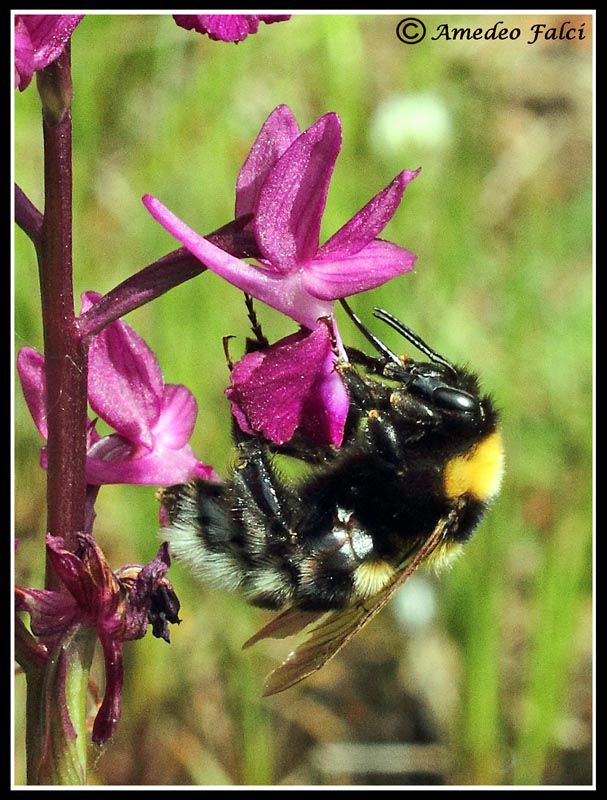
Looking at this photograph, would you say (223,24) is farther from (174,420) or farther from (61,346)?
(174,420)

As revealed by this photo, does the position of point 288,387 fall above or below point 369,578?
above

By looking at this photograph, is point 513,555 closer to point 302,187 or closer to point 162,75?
point 162,75

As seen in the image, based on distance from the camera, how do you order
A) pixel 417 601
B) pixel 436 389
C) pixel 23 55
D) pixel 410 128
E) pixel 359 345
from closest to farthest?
1. pixel 23 55
2. pixel 436 389
3. pixel 417 601
4. pixel 359 345
5. pixel 410 128

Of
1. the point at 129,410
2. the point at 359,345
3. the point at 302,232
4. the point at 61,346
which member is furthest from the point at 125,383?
the point at 359,345

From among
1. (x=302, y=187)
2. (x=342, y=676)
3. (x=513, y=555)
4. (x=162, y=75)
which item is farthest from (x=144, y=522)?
(x=302, y=187)

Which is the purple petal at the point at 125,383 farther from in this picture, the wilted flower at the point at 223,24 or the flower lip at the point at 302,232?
the wilted flower at the point at 223,24

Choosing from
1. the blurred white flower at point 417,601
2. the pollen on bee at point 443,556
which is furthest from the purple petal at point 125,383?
the blurred white flower at point 417,601
